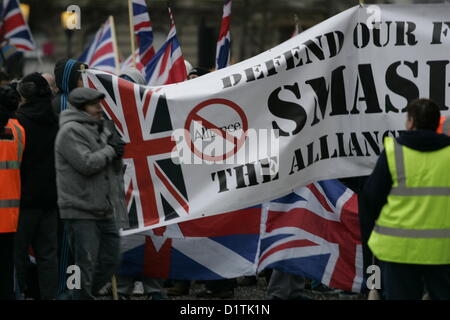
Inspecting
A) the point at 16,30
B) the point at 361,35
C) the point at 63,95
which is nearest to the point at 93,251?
the point at 63,95

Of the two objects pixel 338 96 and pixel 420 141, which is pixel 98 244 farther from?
pixel 420 141

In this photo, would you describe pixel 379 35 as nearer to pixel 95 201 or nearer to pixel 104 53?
pixel 95 201

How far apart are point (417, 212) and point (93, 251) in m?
2.68

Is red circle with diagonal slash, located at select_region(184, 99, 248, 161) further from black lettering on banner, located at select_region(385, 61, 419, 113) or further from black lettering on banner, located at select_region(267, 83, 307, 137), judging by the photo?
black lettering on banner, located at select_region(385, 61, 419, 113)

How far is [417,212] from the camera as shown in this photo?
21.3ft

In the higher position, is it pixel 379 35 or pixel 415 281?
pixel 379 35

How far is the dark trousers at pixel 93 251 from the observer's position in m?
8.14

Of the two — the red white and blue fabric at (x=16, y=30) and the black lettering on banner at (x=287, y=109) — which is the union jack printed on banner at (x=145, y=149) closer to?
the black lettering on banner at (x=287, y=109)

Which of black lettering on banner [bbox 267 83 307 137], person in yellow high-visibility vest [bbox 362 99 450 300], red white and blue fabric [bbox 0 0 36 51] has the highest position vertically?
red white and blue fabric [bbox 0 0 36 51]

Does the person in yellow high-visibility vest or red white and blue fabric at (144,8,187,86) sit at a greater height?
red white and blue fabric at (144,8,187,86)

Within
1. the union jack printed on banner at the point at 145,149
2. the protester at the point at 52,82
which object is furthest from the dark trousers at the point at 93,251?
the protester at the point at 52,82

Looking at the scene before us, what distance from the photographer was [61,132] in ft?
26.8

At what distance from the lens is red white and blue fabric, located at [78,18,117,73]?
14.2m

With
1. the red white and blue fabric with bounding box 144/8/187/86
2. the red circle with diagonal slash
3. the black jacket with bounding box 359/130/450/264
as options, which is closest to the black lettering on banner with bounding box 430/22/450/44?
the red circle with diagonal slash
